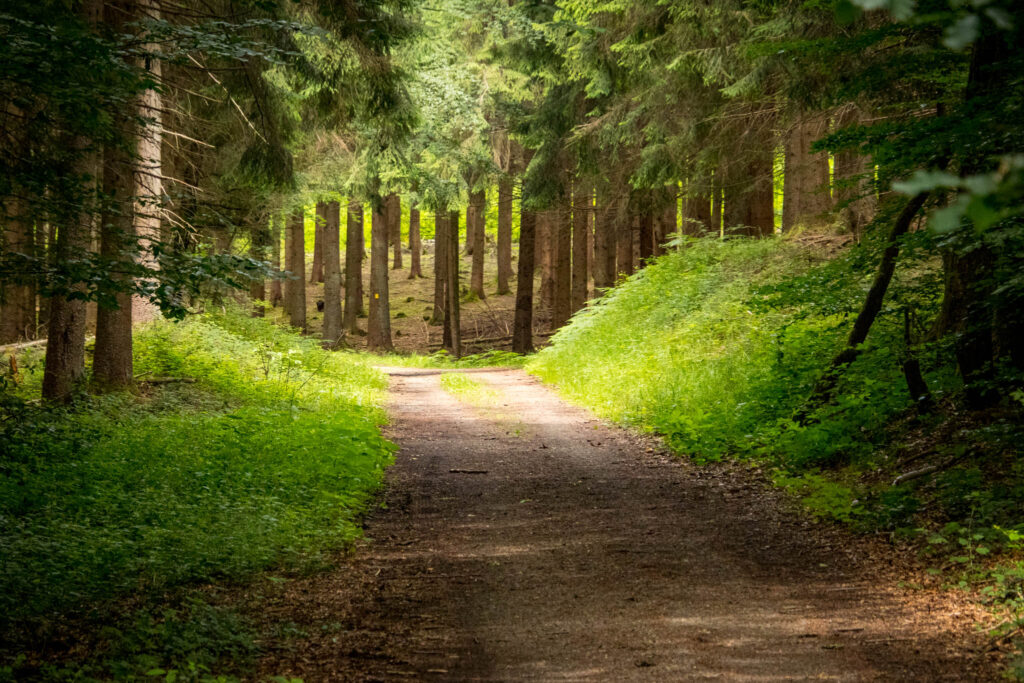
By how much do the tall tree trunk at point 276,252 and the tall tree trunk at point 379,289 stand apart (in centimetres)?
318

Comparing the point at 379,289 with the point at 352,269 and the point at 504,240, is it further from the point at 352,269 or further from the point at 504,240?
the point at 504,240

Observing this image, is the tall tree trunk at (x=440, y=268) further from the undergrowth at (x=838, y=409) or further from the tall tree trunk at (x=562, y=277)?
the undergrowth at (x=838, y=409)

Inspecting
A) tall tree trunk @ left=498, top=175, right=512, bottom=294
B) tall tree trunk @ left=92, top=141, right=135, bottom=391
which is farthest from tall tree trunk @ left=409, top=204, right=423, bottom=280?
tall tree trunk @ left=92, top=141, right=135, bottom=391

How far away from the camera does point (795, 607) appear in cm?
508

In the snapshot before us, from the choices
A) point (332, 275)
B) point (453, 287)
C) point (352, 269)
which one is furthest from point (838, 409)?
point (352, 269)

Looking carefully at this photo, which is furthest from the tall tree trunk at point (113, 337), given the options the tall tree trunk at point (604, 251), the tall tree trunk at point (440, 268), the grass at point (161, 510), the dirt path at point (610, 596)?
the tall tree trunk at point (440, 268)

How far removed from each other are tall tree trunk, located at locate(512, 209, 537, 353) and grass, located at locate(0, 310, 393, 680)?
12.4 meters

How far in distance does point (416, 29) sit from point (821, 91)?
6.24m

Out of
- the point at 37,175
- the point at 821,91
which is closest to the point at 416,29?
the point at 821,91

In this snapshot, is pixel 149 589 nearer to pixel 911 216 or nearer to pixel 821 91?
pixel 911 216

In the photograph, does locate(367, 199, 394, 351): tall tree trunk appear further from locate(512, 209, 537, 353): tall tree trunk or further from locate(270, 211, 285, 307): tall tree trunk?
locate(512, 209, 537, 353): tall tree trunk

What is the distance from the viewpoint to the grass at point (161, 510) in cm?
442

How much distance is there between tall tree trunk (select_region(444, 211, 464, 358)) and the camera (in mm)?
26672

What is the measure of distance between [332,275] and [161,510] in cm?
2051
